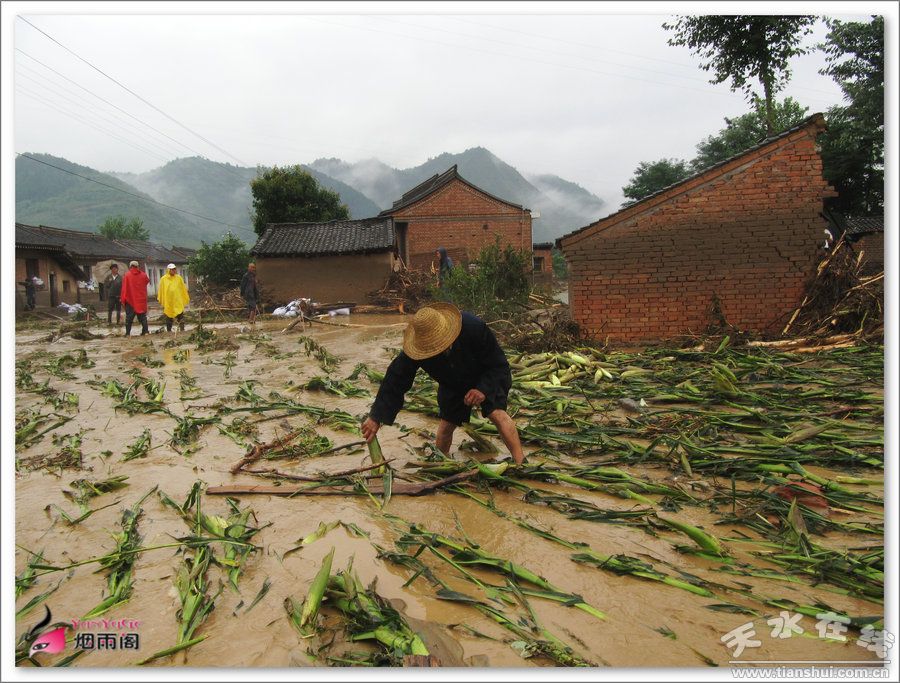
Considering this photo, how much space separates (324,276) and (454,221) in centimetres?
978

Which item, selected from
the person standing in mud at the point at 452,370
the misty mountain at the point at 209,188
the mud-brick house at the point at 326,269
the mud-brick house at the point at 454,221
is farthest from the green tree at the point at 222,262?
the misty mountain at the point at 209,188

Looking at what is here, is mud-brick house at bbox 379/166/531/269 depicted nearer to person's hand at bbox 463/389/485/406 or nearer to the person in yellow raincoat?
the person in yellow raincoat

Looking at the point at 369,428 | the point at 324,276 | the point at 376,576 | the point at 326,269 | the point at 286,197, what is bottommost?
the point at 376,576

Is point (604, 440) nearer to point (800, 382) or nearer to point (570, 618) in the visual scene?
point (570, 618)

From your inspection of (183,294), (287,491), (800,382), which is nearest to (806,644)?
(287,491)

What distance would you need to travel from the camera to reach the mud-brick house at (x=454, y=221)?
88.7 feet

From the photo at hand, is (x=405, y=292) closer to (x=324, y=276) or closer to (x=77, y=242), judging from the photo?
(x=324, y=276)

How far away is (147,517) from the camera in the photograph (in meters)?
3.21

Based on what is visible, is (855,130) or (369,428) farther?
(855,130)

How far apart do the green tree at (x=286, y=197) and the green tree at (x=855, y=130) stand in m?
24.3

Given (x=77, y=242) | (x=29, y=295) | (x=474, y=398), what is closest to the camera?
(x=474, y=398)

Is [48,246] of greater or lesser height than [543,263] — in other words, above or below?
below

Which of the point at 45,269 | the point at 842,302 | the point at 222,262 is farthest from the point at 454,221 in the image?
the point at 842,302

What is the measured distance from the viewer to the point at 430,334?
3467mm
